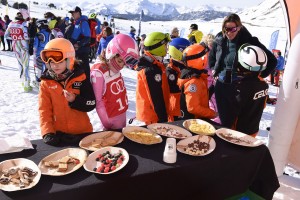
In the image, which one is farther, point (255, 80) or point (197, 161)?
point (255, 80)

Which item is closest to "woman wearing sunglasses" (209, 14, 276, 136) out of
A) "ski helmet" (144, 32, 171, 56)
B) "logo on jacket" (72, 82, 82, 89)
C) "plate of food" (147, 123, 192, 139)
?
"plate of food" (147, 123, 192, 139)

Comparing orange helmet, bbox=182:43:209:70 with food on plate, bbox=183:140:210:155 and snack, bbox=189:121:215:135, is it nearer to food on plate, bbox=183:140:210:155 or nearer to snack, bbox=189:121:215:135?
snack, bbox=189:121:215:135

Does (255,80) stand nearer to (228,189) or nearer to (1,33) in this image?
(228,189)

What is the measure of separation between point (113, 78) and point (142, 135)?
670mm

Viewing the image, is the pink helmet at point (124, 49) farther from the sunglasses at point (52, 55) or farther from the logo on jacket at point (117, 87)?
the sunglasses at point (52, 55)

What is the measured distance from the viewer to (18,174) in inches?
66.5

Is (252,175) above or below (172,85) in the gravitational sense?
below

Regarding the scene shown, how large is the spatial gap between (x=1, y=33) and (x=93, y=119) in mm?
11055

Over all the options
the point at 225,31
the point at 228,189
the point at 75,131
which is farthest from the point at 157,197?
the point at 225,31

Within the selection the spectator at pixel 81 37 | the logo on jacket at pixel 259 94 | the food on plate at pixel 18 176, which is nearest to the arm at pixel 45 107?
the food on plate at pixel 18 176

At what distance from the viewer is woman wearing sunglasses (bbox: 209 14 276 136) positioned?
2.91 m

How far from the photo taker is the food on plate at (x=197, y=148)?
7.29ft

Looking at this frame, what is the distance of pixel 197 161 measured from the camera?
6.96 feet

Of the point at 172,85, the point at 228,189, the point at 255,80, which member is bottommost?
the point at 228,189
